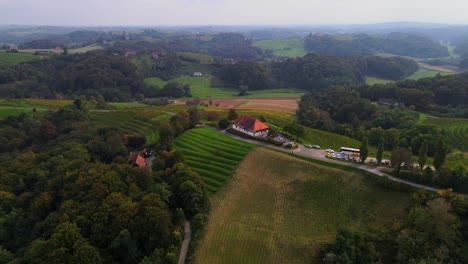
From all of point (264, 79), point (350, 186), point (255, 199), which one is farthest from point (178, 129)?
point (264, 79)

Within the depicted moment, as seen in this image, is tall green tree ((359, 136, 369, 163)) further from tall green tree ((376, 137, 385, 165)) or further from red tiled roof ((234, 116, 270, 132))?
red tiled roof ((234, 116, 270, 132))

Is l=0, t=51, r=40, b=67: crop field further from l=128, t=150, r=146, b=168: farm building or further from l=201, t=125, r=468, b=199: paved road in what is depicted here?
l=201, t=125, r=468, b=199: paved road

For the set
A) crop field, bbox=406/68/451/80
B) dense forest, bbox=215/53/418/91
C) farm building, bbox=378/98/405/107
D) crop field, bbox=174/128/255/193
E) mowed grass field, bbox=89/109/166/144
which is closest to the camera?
crop field, bbox=174/128/255/193

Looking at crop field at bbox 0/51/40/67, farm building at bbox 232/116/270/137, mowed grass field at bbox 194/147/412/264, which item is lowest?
mowed grass field at bbox 194/147/412/264

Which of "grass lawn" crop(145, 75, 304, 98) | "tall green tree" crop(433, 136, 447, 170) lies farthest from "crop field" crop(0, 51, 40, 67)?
"tall green tree" crop(433, 136, 447, 170)

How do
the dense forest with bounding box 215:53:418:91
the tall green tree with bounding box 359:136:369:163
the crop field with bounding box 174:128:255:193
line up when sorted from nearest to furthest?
the tall green tree with bounding box 359:136:369:163 < the crop field with bounding box 174:128:255:193 < the dense forest with bounding box 215:53:418:91

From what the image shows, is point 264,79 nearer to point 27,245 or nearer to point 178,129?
point 178,129

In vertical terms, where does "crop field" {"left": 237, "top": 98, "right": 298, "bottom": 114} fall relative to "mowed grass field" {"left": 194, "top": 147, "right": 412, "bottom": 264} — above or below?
below

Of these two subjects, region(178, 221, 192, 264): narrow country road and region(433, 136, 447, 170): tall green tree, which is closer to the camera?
region(178, 221, 192, 264): narrow country road
